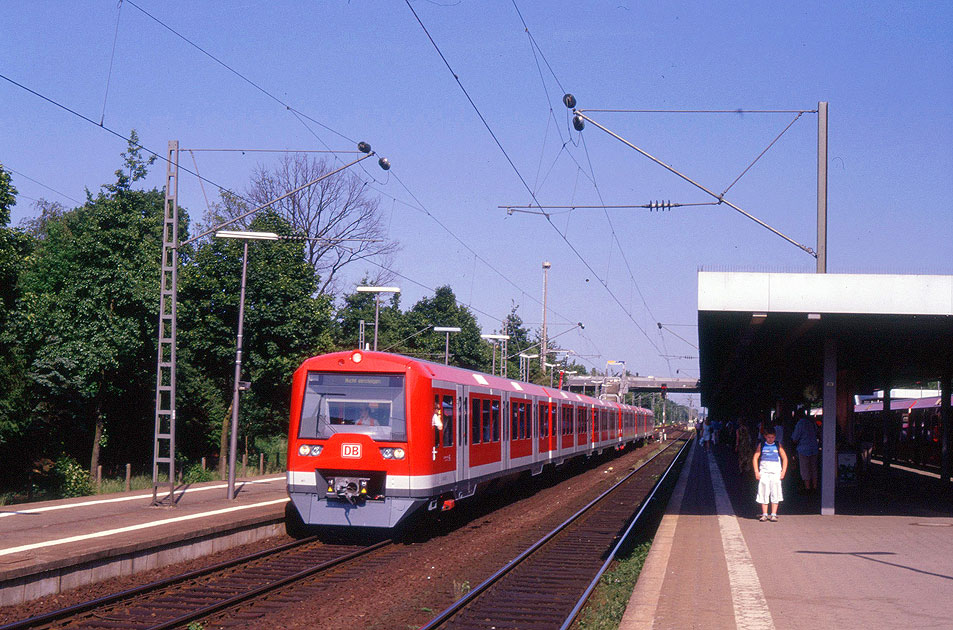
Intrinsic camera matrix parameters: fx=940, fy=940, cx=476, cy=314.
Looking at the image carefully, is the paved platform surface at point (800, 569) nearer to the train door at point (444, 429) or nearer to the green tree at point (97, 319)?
the train door at point (444, 429)

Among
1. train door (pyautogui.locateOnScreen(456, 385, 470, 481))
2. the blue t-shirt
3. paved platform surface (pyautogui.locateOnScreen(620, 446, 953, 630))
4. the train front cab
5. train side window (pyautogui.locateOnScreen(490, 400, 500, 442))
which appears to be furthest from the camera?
train side window (pyautogui.locateOnScreen(490, 400, 500, 442))

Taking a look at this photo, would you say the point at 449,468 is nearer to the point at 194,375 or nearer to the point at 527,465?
the point at 527,465

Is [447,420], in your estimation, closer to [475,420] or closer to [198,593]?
[475,420]

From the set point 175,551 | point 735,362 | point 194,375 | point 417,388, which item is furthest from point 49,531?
point 194,375

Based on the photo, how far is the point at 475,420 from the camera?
1688 centimetres

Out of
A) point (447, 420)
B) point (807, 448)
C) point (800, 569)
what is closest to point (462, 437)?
point (447, 420)

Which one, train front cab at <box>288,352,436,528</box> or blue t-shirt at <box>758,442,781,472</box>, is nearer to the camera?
train front cab at <box>288,352,436,528</box>

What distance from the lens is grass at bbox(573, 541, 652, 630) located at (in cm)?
873

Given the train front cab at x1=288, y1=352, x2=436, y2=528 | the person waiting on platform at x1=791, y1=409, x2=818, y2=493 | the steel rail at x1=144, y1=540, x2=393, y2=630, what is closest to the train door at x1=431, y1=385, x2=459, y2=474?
Answer: the train front cab at x1=288, y1=352, x2=436, y2=528

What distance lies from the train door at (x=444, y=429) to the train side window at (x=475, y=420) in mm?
1004

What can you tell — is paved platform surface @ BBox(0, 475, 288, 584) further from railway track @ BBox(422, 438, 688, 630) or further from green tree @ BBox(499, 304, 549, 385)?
green tree @ BBox(499, 304, 549, 385)

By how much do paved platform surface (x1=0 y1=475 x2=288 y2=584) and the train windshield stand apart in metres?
1.81

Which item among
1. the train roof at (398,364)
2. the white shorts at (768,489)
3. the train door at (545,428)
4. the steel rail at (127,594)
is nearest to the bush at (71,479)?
the train door at (545,428)

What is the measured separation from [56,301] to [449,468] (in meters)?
21.7
